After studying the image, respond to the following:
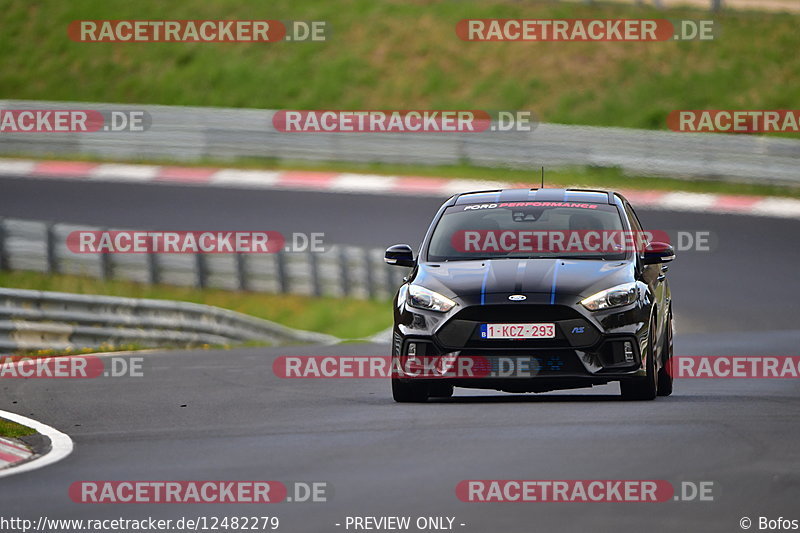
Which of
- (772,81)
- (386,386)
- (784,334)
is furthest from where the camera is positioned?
(772,81)

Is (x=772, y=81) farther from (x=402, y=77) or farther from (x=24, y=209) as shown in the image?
(x=24, y=209)

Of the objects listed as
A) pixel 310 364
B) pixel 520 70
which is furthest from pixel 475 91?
pixel 310 364

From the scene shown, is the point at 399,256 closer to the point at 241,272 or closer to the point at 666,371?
the point at 666,371

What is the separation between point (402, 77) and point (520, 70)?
9.30 feet

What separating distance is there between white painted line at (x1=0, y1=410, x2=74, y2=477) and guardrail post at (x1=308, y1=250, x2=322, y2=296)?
11.5m

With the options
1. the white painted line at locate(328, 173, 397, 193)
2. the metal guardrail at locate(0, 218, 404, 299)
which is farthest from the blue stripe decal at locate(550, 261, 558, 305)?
the white painted line at locate(328, 173, 397, 193)

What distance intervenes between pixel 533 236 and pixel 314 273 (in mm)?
12018

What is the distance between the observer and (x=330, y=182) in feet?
107

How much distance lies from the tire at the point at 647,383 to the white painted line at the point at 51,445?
12.5ft

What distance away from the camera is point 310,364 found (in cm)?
1616

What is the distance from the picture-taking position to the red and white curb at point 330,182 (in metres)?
29.5

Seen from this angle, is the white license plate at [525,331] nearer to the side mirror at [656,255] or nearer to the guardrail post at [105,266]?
the side mirror at [656,255]

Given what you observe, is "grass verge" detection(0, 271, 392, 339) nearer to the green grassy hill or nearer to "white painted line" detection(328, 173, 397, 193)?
"white painted line" detection(328, 173, 397, 193)

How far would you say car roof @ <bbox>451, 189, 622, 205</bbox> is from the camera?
1252 centimetres
